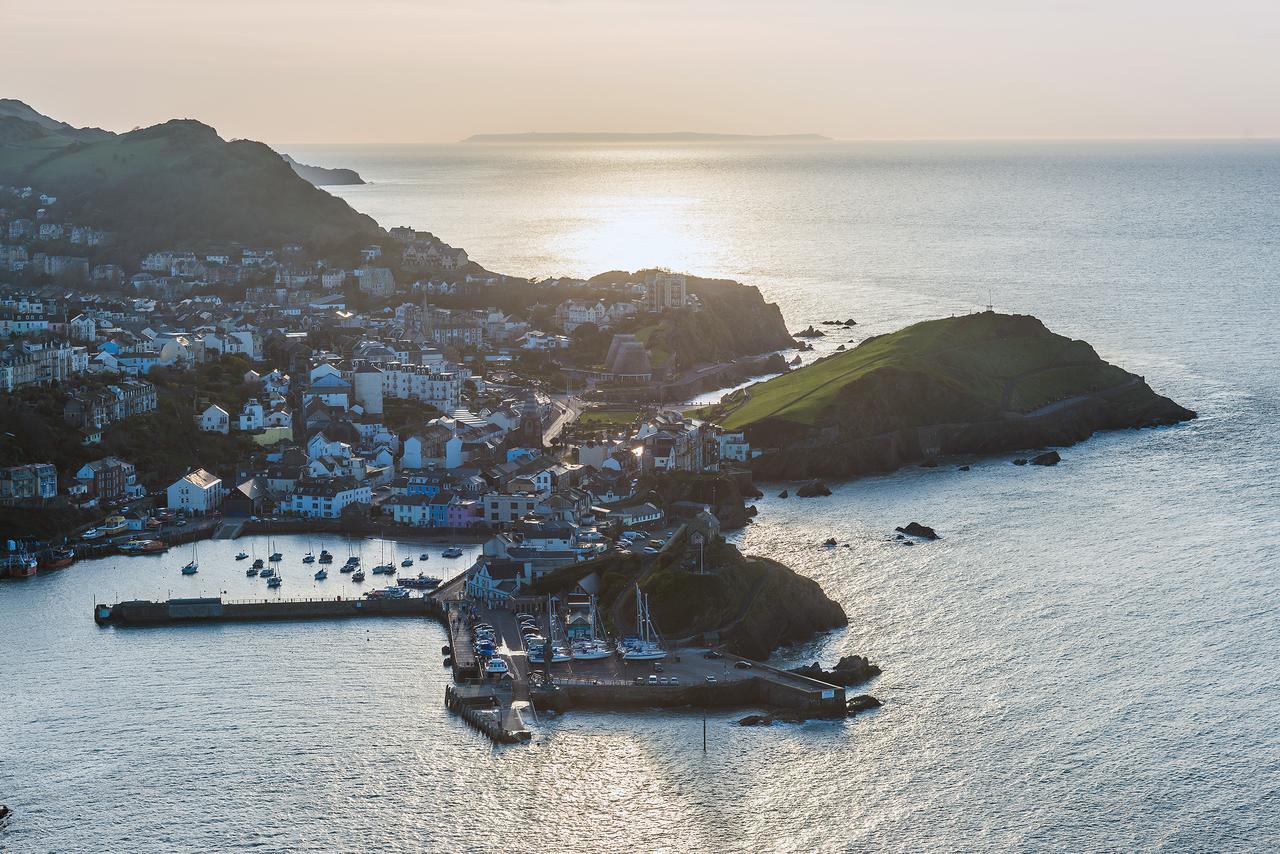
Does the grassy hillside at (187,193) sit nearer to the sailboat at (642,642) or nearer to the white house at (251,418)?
the white house at (251,418)

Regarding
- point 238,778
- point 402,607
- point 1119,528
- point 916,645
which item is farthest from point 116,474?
point 1119,528

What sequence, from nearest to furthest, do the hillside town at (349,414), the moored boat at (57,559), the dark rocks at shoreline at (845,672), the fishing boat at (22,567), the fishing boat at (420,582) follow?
the dark rocks at shoreline at (845,672) → the fishing boat at (420,582) → the fishing boat at (22,567) → the moored boat at (57,559) → the hillside town at (349,414)

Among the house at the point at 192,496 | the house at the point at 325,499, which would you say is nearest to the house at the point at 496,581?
the house at the point at 325,499

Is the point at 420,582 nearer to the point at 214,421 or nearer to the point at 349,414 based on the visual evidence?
the point at 214,421

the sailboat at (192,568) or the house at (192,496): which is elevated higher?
the house at (192,496)

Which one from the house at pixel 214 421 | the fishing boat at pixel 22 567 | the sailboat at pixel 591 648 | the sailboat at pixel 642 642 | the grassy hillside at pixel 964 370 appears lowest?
the fishing boat at pixel 22 567

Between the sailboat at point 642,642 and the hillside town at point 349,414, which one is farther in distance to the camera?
the hillside town at point 349,414

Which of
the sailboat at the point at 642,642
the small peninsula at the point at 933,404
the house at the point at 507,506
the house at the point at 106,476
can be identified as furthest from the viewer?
the small peninsula at the point at 933,404

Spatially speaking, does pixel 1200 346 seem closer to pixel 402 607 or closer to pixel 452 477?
pixel 452 477
